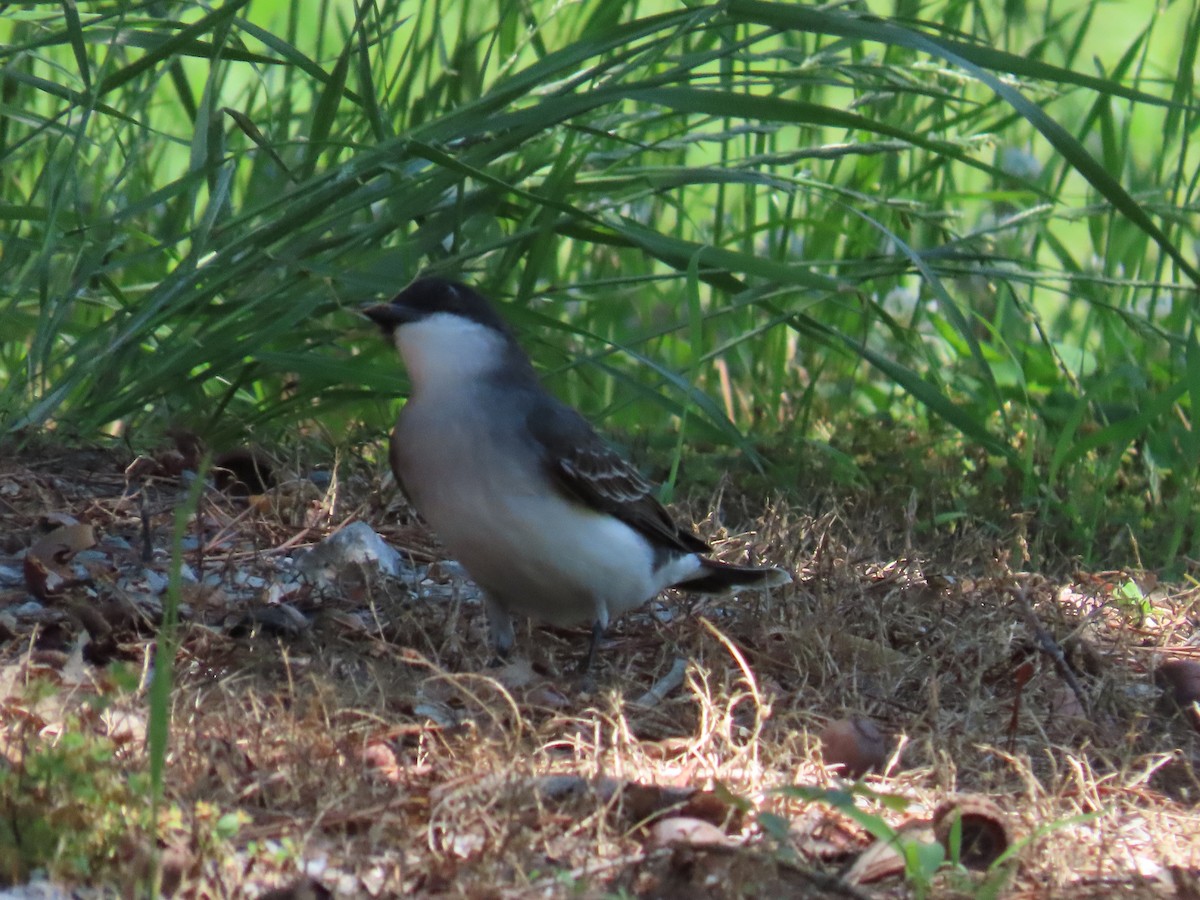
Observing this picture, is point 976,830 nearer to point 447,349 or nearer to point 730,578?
point 730,578

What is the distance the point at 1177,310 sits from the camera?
620 centimetres

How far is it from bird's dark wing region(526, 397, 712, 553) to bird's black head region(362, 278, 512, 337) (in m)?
0.30

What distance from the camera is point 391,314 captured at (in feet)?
13.9

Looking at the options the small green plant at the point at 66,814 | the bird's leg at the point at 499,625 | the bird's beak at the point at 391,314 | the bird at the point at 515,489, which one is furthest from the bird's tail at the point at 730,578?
the small green plant at the point at 66,814

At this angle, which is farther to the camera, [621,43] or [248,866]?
[621,43]

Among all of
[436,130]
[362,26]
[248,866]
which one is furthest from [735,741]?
[362,26]

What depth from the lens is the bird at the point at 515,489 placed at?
387 cm

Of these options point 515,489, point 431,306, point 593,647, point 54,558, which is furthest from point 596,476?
point 54,558

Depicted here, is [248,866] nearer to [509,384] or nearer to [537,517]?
[537,517]

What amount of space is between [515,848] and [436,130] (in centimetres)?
241

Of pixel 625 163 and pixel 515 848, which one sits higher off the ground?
pixel 625 163

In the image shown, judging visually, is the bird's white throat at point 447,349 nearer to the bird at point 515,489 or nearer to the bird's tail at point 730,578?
the bird at point 515,489

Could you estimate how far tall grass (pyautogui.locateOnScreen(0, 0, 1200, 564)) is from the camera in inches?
173

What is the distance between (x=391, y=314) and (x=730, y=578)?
1107 mm
